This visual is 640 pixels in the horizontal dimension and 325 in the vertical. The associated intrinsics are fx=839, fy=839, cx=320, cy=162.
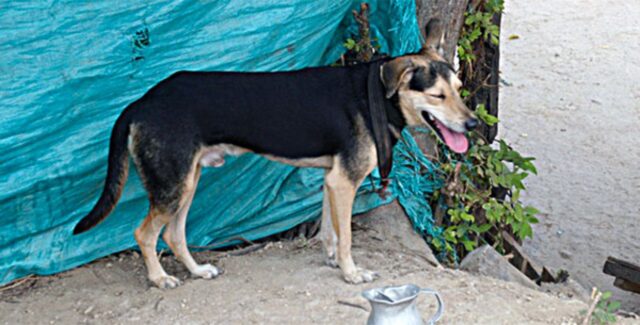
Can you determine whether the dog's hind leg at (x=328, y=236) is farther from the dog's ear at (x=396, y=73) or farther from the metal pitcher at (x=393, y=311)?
the metal pitcher at (x=393, y=311)

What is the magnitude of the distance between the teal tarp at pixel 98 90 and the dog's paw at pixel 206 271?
18.7 inches

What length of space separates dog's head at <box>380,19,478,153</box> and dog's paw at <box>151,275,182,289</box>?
151cm

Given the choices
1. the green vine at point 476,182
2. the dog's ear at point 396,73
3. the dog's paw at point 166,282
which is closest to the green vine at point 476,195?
the green vine at point 476,182

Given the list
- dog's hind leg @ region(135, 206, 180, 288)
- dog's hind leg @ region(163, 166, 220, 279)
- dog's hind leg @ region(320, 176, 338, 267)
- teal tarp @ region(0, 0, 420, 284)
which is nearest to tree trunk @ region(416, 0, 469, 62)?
teal tarp @ region(0, 0, 420, 284)

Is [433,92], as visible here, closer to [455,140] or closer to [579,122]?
[455,140]

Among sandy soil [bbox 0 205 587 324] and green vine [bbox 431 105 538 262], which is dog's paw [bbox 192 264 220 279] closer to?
sandy soil [bbox 0 205 587 324]

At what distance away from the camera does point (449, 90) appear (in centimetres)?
405

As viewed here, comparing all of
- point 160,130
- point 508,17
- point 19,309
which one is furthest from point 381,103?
point 508,17

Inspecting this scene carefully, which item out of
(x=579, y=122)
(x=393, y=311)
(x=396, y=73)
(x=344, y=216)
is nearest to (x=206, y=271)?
(x=344, y=216)

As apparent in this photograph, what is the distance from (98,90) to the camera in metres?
4.39

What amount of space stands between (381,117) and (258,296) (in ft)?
3.64

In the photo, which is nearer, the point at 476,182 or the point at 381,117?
the point at 381,117

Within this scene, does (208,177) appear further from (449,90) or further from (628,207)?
(628,207)

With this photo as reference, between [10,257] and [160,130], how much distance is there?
113cm
